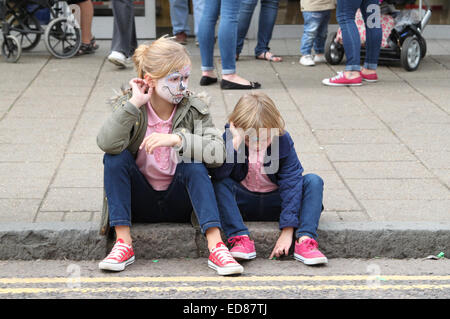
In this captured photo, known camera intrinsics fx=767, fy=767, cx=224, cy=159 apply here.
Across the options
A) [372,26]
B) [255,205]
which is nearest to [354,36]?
[372,26]

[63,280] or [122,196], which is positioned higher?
[122,196]

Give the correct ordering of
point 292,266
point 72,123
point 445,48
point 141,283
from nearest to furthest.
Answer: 1. point 141,283
2. point 292,266
3. point 72,123
4. point 445,48

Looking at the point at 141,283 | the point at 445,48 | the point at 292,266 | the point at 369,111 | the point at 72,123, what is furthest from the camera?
the point at 445,48

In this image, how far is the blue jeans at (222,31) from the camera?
7.05 metres

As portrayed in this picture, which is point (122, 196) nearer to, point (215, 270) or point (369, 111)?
point (215, 270)

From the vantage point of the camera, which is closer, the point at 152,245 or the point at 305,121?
the point at 152,245

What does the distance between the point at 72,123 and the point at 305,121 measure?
75.0 inches

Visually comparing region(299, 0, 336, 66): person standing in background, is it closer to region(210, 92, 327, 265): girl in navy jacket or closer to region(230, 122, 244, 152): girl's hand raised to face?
region(210, 92, 327, 265): girl in navy jacket

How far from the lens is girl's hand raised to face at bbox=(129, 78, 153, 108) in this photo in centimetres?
377

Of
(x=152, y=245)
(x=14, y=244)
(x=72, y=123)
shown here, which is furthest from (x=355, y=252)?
(x=72, y=123)

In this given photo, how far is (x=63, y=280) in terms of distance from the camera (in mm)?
3746

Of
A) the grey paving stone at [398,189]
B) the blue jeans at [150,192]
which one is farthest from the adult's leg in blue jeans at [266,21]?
the blue jeans at [150,192]

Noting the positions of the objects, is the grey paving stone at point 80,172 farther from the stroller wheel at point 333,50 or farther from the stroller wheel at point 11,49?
the stroller wheel at point 333,50

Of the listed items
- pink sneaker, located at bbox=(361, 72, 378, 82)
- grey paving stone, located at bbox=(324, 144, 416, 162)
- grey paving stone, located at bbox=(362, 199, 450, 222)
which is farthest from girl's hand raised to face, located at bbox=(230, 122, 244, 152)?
pink sneaker, located at bbox=(361, 72, 378, 82)
